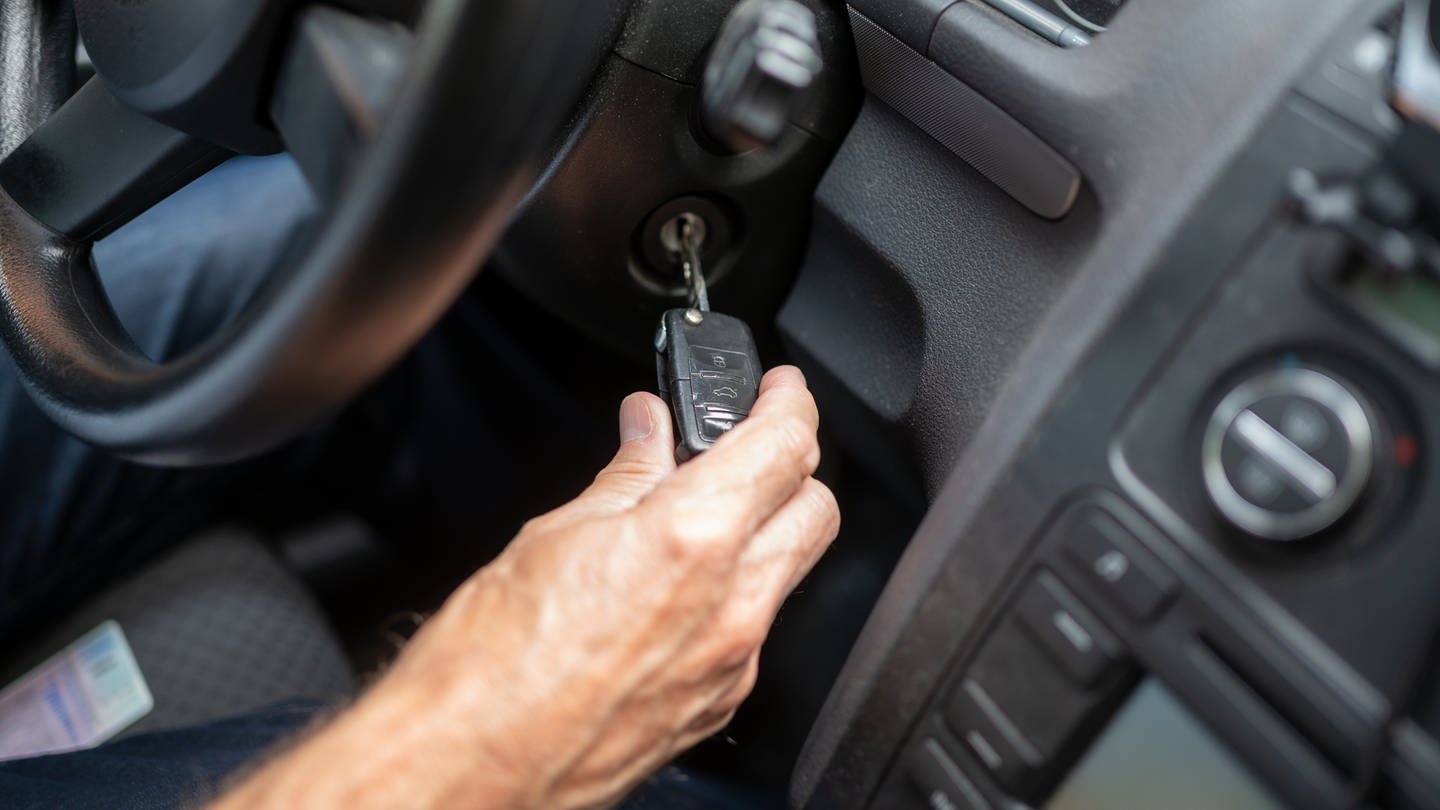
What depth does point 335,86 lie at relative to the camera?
521 millimetres

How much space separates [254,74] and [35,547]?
50cm

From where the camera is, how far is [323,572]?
46.3 inches

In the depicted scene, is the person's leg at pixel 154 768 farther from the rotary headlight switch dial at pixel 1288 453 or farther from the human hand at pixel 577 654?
the rotary headlight switch dial at pixel 1288 453

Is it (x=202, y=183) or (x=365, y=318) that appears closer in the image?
(x=365, y=318)

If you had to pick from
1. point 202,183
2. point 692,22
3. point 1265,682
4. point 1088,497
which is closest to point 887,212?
point 692,22

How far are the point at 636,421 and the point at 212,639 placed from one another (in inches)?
19.4

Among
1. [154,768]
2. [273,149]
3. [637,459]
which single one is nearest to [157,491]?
[154,768]

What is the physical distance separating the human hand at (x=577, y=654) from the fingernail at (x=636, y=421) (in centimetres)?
8

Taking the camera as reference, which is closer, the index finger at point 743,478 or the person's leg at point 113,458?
the index finger at point 743,478

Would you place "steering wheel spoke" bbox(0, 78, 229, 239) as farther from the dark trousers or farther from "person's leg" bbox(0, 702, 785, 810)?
"person's leg" bbox(0, 702, 785, 810)

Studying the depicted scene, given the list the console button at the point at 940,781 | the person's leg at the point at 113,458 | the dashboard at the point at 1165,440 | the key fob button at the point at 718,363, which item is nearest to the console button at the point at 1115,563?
the dashboard at the point at 1165,440

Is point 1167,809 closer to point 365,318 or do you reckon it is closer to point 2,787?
point 365,318

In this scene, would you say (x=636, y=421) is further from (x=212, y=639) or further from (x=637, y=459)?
(x=212, y=639)

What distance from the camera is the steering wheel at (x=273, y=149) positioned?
18.1 inches
